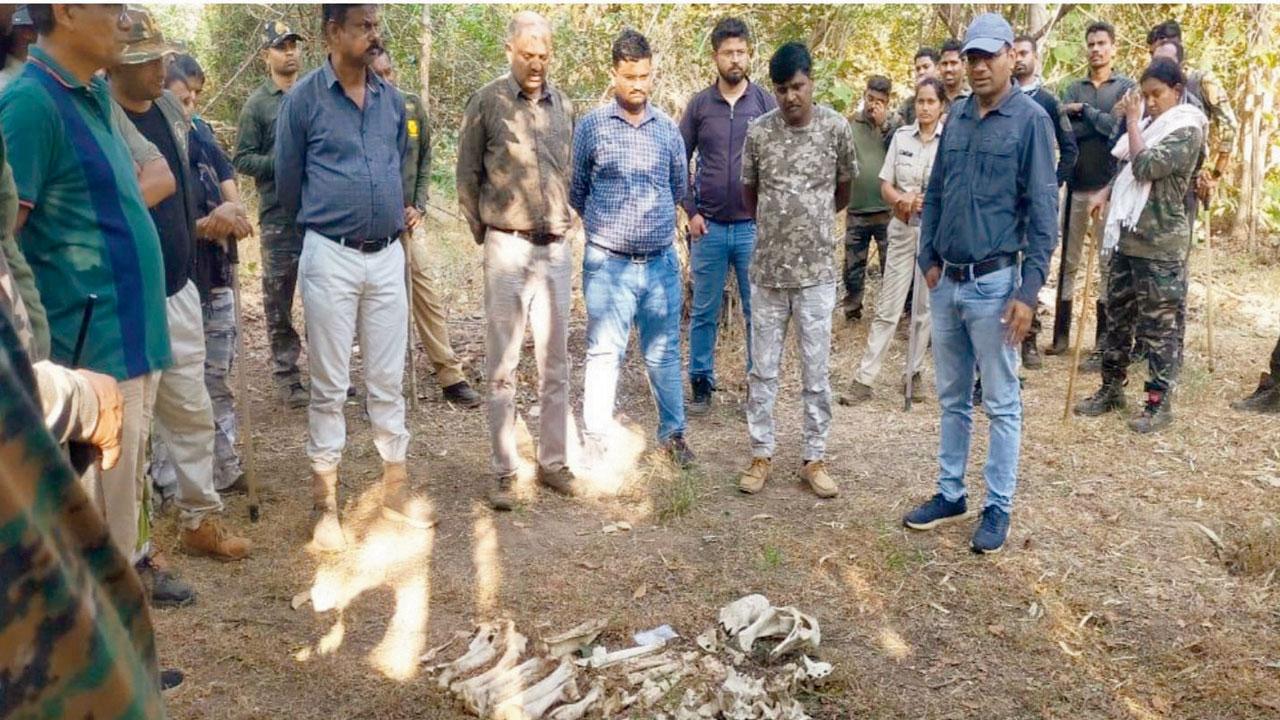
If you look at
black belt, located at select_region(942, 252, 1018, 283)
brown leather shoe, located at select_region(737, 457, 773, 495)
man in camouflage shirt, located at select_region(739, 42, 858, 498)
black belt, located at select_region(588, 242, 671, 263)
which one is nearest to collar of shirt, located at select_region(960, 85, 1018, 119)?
black belt, located at select_region(942, 252, 1018, 283)

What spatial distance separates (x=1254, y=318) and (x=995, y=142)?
558 centimetres

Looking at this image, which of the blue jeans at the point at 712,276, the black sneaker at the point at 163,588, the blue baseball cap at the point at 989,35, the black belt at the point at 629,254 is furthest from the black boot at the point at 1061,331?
the black sneaker at the point at 163,588

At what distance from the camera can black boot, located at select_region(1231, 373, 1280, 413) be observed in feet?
20.7

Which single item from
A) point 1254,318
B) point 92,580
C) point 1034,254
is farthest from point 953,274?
point 1254,318

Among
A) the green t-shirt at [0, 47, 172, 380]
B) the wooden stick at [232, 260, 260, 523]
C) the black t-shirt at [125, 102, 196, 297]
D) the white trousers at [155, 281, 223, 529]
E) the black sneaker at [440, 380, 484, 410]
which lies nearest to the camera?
the green t-shirt at [0, 47, 172, 380]

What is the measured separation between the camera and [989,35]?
13.8 feet

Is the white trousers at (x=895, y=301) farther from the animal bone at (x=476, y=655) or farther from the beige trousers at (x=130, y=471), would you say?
the beige trousers at (x=130, y=471)

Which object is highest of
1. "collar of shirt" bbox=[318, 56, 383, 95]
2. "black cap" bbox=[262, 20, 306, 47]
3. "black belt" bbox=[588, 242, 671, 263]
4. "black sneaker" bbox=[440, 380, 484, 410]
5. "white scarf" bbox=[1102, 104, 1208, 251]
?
"black cap" bbox=[262, 20, 306, 47]

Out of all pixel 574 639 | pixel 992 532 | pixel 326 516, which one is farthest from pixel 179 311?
pixel 992 532

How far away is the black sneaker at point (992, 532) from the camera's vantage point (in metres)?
4.46

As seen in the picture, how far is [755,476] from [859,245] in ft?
10.8

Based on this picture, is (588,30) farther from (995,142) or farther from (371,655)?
(371,655)

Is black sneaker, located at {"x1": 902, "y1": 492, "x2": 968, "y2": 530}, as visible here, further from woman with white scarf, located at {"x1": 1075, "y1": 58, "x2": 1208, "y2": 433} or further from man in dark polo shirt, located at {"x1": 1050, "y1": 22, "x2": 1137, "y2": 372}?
man in dark polo shirt, located at {"x1": 1050, "y1": 22, "x2": 1137, "y2": 372}

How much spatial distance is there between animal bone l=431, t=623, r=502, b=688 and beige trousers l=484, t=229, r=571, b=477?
1.40m
